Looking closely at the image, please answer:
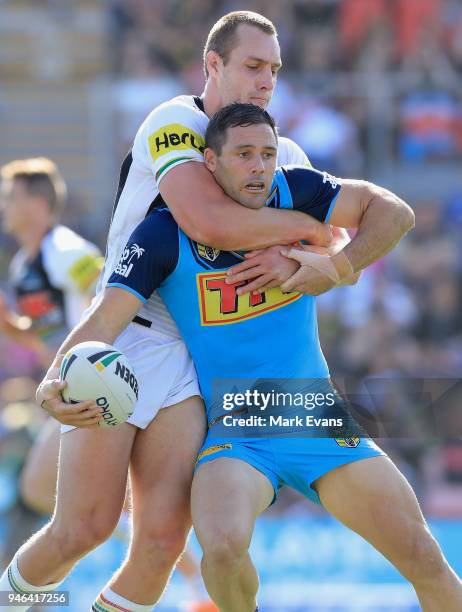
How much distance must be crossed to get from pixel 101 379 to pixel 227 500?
0.74 meters

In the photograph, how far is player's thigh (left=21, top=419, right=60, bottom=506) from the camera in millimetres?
7191

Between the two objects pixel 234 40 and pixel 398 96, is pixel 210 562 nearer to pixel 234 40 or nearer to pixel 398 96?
pixel 234 40

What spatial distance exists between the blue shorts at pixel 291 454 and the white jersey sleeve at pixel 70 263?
2.92m

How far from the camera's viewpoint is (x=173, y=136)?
17.3 feet

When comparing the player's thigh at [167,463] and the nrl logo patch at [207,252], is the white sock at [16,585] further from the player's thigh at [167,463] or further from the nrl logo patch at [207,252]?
the nrl logo patch at [207,252]

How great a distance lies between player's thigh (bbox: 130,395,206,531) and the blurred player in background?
2.50 meters

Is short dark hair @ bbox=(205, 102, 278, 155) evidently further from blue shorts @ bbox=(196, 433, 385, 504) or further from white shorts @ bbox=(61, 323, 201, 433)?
blue shorts @ bbox=(196, 433, 385, 504)

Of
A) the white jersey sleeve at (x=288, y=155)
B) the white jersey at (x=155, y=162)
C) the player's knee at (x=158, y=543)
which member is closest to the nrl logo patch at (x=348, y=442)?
the player's knee at (x=158, y=543)

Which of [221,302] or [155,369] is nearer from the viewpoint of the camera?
[221,302]

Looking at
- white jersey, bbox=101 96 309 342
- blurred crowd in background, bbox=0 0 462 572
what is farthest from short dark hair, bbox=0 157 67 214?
white jersey, bbox=101 96 309 342

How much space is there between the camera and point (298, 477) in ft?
17.1

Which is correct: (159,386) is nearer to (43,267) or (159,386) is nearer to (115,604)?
(115,604)

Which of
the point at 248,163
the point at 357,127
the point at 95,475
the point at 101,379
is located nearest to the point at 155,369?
the point at 95,475

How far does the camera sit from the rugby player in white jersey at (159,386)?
5164 mm
